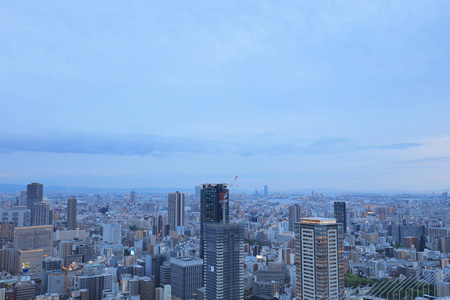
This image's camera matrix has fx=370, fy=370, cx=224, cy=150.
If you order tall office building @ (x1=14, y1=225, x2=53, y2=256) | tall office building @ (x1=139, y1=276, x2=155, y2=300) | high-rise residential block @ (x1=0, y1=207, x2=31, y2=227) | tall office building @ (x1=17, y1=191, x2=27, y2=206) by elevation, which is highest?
tall office building @ (x1=17, y1=191, x2=27, y2=206)

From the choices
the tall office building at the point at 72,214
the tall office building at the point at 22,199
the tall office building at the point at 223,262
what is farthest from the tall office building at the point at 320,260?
the tall office building at the point at 22,199

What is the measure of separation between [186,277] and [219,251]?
5.24m

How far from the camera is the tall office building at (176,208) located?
47000mm

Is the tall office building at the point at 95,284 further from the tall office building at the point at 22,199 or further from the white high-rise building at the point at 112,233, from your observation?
the tall office building at the point at 22,199

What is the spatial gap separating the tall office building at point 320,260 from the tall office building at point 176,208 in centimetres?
3380

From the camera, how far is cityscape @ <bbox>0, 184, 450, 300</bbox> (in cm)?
1469

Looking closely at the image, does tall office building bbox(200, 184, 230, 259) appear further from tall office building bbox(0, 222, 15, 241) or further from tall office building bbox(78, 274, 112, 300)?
tall office building bbox(0, 222, 15, 241)

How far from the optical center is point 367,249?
32250 mm

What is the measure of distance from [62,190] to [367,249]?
47.2m

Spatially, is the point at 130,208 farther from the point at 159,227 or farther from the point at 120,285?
the point at 120,285

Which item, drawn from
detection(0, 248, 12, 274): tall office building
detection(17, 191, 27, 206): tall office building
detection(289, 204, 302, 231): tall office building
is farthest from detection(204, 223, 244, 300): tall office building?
detection(17, 191, 27, 206): tall office building

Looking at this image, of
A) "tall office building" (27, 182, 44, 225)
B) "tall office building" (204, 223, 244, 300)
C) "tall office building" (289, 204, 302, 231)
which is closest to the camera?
"tall office building" (204, 223, 244, 300)

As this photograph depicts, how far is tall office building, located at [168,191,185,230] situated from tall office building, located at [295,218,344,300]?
33.8 metres

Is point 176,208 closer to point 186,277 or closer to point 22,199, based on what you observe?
point 22,199
